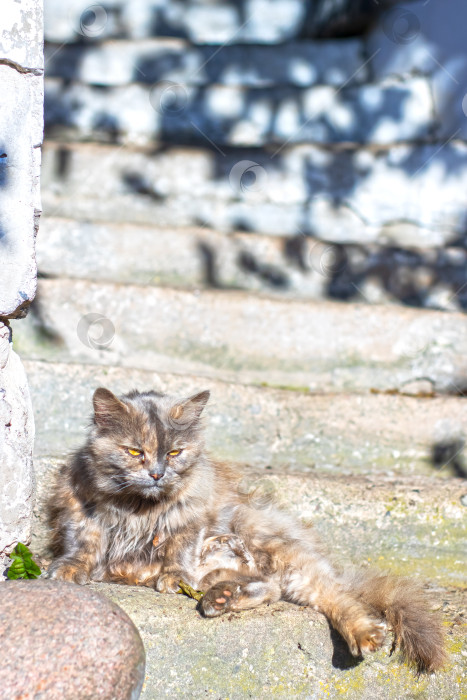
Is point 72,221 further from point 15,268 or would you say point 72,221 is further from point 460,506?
point 460,506

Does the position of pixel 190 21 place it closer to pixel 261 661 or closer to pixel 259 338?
pixel 259 338

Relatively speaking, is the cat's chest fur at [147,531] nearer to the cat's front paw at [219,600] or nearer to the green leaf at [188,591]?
the green leaf at [188,591]

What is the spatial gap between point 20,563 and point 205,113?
12.3ft

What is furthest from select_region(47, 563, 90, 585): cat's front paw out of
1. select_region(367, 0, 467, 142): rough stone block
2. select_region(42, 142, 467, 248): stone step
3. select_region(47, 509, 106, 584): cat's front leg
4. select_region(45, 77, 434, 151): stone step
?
select_region(367, 0, 467, 142): rough stone block

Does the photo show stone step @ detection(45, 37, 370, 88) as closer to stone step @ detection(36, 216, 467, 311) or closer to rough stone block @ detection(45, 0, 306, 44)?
rough stone block @ detection(45, 0, 306, 44)

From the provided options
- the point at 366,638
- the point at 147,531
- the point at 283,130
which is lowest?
the point at 366,638

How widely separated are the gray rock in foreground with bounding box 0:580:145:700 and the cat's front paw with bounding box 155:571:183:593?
593mm

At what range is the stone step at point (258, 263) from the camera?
4.73 meters

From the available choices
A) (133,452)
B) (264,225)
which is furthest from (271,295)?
(133,452)

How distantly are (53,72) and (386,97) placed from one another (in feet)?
8.40

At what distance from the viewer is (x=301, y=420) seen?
407cm

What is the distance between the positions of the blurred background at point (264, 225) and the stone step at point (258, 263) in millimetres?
11

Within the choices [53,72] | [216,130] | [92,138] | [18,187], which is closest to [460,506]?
[18,187]

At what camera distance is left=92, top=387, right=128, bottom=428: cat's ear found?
3.08m
